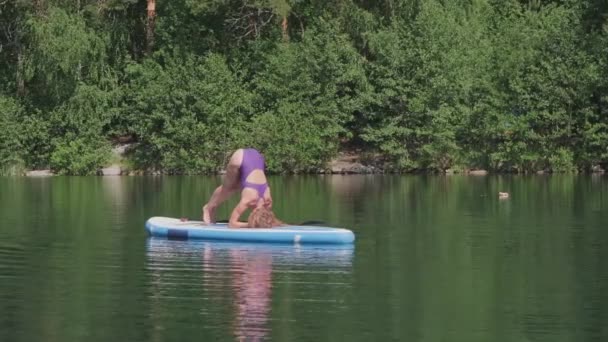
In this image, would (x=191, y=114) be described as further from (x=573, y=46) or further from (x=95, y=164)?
(x=573, y=46)

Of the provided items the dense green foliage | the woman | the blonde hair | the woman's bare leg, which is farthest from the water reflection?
the dense green foliage

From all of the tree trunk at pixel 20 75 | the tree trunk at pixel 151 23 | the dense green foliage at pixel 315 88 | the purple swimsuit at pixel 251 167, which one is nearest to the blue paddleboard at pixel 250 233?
the purple swimsuit at pixel 251 167

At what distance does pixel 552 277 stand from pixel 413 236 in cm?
627

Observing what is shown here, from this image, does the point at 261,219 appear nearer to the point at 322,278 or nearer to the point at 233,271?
the point at 233,271

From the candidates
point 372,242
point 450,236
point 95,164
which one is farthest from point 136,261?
point 95,164

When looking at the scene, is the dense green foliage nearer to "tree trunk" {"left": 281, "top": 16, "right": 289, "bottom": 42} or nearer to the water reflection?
"tree trunk" {"left": 281, "top": 16, "right": 289, "bottom": 42}

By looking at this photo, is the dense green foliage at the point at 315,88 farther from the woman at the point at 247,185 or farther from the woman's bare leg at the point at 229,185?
the woman at the point at 247,185

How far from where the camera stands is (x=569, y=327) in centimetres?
1398

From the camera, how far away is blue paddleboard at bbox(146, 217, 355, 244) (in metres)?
22.0

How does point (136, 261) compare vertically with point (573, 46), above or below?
below

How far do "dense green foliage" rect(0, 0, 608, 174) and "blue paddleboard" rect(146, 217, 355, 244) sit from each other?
29148 millimetres

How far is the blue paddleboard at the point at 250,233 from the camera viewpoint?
22.0m

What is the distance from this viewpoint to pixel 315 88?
5475 centimetres

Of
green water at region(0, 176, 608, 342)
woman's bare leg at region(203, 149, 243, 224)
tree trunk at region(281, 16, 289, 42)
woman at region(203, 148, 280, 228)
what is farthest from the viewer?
tree trunk at region(281, 16, 289, 42)
